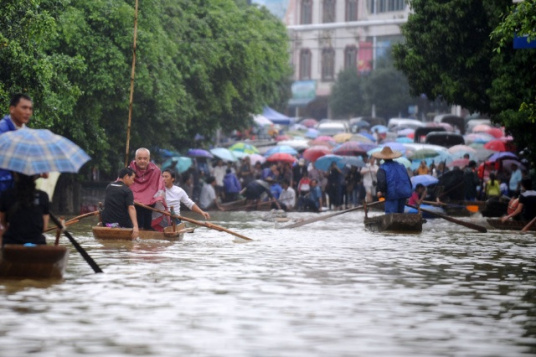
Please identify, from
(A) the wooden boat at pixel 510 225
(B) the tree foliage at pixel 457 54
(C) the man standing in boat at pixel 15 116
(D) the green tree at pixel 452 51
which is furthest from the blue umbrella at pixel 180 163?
(C) the man standing in boat at pixel 15 116

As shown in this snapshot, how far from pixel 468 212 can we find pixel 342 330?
2976cm

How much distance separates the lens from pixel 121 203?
2014cm

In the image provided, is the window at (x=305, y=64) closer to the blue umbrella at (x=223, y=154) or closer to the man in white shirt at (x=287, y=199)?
the blue umbrella at (x=223, y=154)

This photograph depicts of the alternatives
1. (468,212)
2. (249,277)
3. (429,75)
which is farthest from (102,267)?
(468,212)

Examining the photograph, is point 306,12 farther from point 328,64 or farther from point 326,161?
point 326,161

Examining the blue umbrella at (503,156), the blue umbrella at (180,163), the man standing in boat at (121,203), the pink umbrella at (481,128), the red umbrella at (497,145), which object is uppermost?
the pink umbrella at (481,128)

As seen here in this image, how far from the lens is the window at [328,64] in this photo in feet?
396

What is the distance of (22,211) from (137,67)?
24353 mm

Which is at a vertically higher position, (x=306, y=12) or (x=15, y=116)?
(x=306, y=12)

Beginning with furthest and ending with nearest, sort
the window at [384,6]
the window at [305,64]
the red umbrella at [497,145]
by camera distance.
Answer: the window at [305,64], the window at [384,6], the red umbrella at [497,145]

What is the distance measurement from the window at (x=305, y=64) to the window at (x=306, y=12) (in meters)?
2.64

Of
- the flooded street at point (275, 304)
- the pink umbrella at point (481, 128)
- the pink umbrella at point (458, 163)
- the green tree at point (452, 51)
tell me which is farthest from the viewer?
the pink umbrella at point (481, 128)

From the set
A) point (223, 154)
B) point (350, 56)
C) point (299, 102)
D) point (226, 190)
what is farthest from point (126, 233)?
point (299, 102)

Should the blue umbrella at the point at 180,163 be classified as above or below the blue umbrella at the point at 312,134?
below
